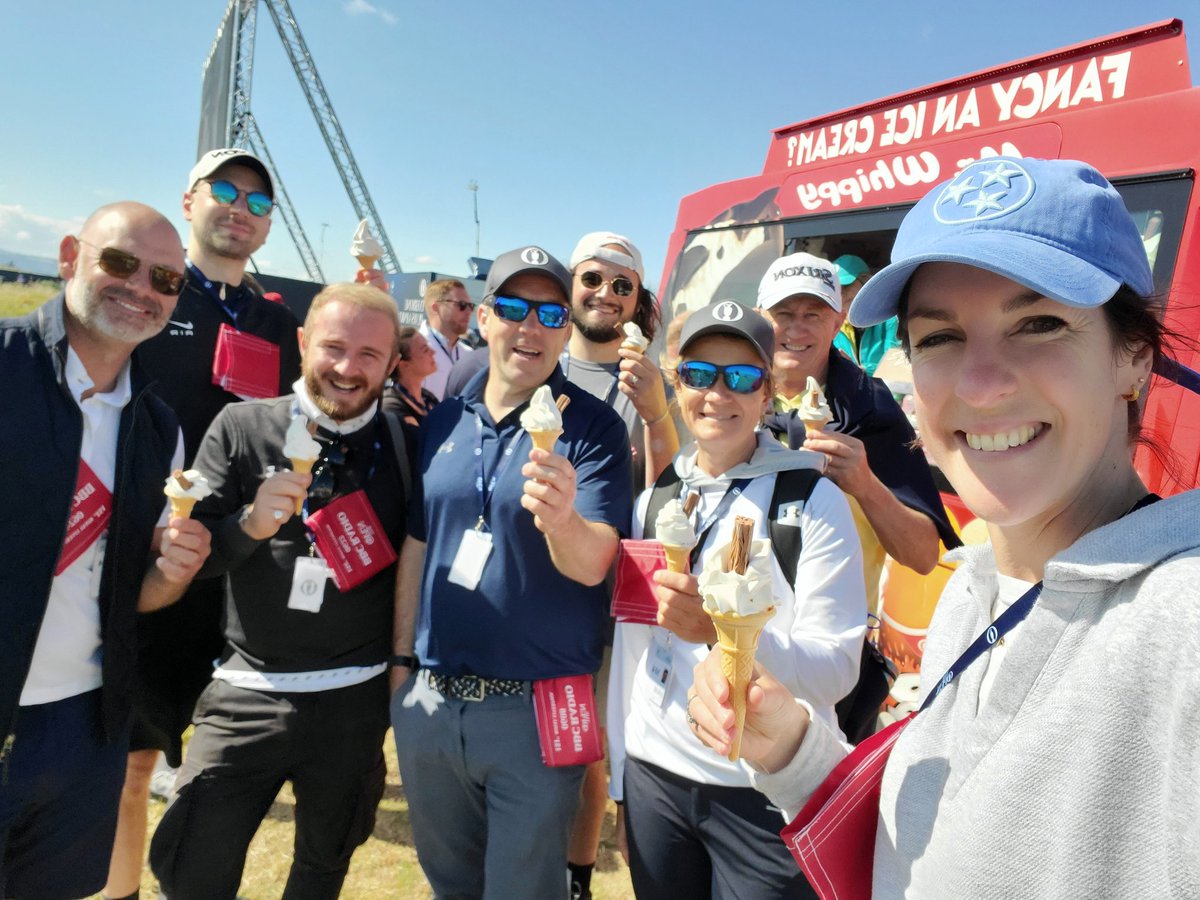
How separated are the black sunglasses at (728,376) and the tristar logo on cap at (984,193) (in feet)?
3.50

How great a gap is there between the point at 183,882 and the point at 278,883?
3.63 feet

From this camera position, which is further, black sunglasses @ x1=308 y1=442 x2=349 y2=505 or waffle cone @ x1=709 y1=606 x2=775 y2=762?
black sunglasses @ x1=308 y1=442 x2=349 y2=505

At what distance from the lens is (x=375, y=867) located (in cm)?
347

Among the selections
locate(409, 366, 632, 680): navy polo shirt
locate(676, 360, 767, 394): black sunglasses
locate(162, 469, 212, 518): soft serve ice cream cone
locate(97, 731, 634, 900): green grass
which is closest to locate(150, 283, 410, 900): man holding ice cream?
locate(162, 469, 212, 518): soft serve ice cream cone

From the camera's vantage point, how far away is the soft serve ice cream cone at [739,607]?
1289 millimetres

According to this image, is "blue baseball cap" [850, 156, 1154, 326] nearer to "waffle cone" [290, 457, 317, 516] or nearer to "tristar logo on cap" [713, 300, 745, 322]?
"tristar logo on cap" [713, 300, 745, 322]

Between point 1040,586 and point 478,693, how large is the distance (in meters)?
1.81

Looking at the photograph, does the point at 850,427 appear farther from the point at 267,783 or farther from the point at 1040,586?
the point at 267,783

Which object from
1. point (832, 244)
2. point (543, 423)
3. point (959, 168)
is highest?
point (959, 168)

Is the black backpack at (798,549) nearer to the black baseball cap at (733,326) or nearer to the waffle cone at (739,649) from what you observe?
the black baseball cap at (733,326)

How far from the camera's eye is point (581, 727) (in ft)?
7.34

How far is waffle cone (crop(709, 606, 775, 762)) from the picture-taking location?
128 centimetres

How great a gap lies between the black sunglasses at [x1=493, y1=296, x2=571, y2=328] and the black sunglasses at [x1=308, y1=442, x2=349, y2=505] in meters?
0.84

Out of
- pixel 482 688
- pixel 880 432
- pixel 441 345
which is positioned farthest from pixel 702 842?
pixel 441 345
